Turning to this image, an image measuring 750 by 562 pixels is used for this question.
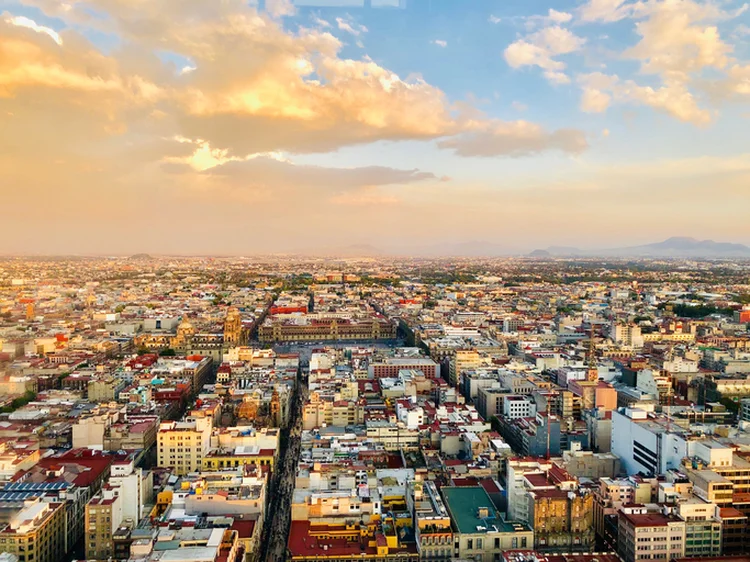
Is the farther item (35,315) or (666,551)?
(35,315)

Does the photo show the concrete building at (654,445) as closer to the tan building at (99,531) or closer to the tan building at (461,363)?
the tan building at (461,363)

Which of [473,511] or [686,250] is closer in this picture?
[473,511]

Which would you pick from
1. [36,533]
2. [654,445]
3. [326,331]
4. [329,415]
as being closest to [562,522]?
[654,445]

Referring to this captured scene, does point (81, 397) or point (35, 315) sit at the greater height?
point (35, 315)

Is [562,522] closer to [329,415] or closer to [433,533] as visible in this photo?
[433,533]

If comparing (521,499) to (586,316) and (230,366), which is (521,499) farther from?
(586,316)

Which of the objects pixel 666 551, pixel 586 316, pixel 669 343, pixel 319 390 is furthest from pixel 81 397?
pixel 586 316

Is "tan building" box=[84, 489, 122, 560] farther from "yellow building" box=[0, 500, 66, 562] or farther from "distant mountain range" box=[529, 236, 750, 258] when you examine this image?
"distant mountain range" box=[529, 236, 750, 258]

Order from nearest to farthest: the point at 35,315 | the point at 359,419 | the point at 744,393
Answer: the point at 359,419, the point at 35,315, the point at 744,393
